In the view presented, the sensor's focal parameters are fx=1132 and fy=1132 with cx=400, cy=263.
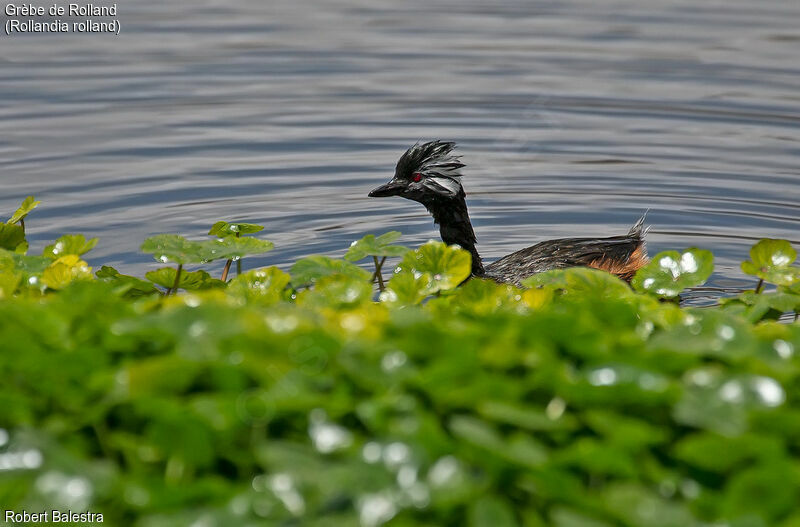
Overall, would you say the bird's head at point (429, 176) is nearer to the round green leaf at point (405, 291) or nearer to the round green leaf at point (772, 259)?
the round green leaf at point (772, 259)

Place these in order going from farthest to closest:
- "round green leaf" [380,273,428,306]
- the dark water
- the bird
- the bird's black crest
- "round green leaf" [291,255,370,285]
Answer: the dark water < the bird's black crest < the bird < "round green leaf" [291,255,370,285] < "round green leaf" [380,273,428,306]

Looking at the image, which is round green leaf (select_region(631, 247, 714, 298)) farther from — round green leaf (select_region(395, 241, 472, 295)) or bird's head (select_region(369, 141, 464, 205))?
bird's head (select_region(369, 141, 464, 205))

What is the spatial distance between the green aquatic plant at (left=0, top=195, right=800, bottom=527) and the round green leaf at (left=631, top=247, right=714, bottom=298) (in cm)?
109

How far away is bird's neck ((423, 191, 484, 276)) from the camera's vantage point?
8.09 m

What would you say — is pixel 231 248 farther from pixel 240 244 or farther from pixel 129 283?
pixel 129 283

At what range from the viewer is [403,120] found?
38.5 ft

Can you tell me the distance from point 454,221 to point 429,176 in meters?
0.37

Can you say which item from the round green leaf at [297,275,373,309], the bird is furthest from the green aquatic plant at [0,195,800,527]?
the bird

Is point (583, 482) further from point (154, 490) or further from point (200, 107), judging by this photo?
point (200, 107)

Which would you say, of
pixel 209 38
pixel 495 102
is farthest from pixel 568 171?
pixel 209 38
